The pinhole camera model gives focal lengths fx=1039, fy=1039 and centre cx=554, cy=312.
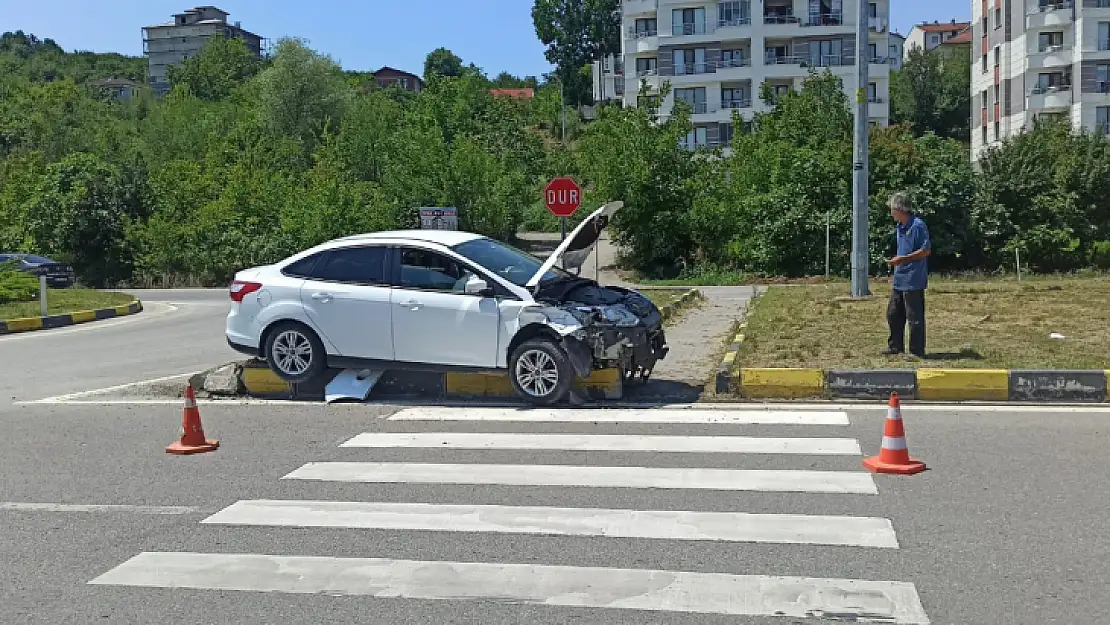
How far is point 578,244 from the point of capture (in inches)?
421

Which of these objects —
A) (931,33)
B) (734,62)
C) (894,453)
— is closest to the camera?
(894,453)

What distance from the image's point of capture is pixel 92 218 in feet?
134

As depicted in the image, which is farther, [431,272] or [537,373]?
[431,272]

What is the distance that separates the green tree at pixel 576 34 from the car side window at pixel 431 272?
306 ft

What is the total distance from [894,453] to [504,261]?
4872 millimetres

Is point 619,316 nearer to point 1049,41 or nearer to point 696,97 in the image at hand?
point 1049,41

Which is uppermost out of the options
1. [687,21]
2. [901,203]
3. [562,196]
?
[687,21]

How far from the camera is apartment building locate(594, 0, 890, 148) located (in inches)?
2598

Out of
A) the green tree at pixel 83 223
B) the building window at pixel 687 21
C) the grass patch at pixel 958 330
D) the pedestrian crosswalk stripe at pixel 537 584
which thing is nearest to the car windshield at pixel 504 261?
the grass patch at pixel 958 330

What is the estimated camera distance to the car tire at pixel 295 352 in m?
10.8

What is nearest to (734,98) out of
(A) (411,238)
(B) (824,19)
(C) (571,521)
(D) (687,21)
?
(D) (687,21)

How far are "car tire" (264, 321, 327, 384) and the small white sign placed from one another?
9.81 metres

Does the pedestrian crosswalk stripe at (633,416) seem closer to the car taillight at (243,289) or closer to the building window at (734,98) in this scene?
the car taillight at (243,289)

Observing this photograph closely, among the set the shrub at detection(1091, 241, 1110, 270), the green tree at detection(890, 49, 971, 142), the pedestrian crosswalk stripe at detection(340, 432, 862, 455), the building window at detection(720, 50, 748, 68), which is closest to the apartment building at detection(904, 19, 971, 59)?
the green tree at detection(890, 49, 971, 142)
